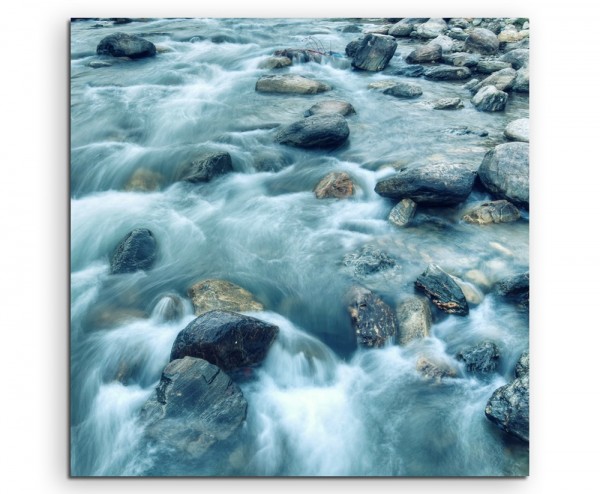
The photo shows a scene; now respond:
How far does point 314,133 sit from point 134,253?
1.63m

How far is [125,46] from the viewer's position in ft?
14.6

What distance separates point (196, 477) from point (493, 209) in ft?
8.81

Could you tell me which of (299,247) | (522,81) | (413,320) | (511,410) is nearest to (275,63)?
(299,247)

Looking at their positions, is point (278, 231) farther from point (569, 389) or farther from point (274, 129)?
point (569, 389)

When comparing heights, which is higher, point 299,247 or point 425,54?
point 425,54

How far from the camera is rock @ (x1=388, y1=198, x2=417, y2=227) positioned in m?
4.20

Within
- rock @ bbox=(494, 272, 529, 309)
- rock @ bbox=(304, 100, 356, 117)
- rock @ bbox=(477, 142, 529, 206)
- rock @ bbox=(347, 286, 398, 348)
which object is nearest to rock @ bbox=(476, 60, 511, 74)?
rock @ bbox=(477, 142, 529, 206)

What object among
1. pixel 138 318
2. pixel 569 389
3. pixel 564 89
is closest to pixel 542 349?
pixel 569 389

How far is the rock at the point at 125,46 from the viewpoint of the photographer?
4.19 m

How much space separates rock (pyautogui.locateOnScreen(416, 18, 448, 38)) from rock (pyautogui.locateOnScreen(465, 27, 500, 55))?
10.7 inches

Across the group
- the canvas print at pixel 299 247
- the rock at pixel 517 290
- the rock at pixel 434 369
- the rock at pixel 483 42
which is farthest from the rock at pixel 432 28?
the rock at pixel 434 369
